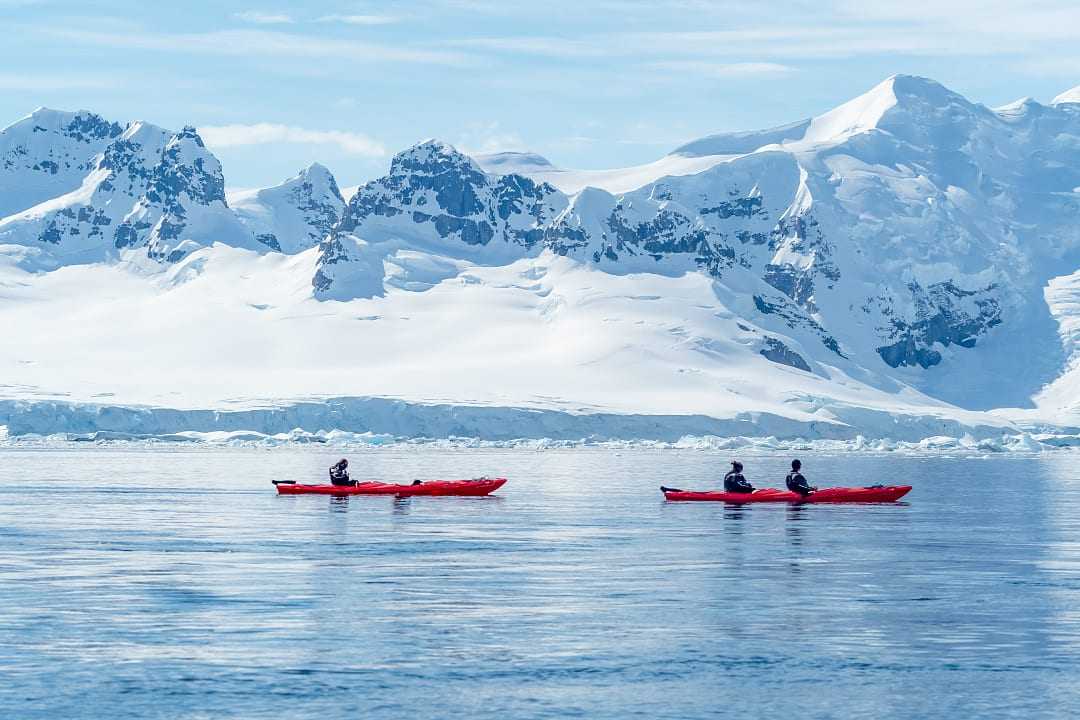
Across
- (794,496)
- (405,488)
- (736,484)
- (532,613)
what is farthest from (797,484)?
(532,613)

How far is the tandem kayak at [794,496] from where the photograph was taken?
74.0 meters

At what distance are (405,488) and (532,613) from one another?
143 ft

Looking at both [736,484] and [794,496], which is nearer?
[794,496]

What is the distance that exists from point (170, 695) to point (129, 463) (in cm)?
10395

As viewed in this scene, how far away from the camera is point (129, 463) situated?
421 ft

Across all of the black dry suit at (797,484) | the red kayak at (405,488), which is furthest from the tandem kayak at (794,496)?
the red kayak at (405,488)

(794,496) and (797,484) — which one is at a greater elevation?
(797,484)

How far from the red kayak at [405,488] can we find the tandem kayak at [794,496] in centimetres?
856

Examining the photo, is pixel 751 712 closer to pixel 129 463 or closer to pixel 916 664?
pixel 916 664

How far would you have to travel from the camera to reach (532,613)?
3603 cm

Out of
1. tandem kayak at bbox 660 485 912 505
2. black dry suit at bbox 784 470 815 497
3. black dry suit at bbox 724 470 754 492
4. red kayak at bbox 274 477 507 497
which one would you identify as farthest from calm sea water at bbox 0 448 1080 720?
red kayak at bbox 274 477 507 497

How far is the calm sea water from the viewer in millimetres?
27328

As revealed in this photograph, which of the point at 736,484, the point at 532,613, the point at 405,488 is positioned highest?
the point at 736,484

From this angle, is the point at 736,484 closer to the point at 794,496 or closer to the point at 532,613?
the point at 794,496
